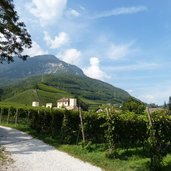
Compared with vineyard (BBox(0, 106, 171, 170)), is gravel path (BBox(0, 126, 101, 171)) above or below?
below

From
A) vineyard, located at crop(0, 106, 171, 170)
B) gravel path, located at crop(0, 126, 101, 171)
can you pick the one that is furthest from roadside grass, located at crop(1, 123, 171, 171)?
gravel path, located at crop(0, 126, 101, 171)

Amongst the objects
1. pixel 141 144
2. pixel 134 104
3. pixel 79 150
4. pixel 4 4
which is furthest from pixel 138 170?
pixel 134 104

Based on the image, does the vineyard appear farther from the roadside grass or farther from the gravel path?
the gravel path

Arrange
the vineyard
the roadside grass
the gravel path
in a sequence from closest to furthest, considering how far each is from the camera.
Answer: the gravel path
the roadside grass
the vineyard

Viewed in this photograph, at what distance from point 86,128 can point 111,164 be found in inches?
239

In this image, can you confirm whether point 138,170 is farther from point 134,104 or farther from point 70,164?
point 134,104

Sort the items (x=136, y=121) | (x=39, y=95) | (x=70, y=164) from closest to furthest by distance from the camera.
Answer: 1. (x=70, y=164)
2. (x=136, y=121)
3. (x=39, y=95)

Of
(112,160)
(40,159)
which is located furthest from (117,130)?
(40,159)

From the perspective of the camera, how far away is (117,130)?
18875mm

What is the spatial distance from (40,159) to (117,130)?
4763mm

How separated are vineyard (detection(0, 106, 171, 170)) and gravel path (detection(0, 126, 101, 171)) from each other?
204cm

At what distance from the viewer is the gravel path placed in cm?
1460

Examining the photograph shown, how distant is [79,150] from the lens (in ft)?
63.0

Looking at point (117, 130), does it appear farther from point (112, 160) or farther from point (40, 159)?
point (40, 159)
